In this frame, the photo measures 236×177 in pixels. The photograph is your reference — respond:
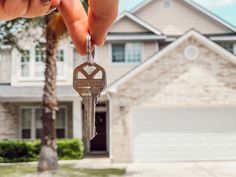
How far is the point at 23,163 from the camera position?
21.4m

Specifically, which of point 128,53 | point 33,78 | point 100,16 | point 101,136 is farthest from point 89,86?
point 101,136

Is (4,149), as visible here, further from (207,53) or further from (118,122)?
(207,53)

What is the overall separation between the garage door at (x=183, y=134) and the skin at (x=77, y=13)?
1945 centimetres

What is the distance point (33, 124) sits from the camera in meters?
25.6

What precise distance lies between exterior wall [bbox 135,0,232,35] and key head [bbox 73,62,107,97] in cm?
2554

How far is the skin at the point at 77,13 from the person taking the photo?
1192mm

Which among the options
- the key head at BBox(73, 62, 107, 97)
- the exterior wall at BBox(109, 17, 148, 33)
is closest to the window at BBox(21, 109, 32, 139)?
the exterior wall at BBox(109, 17, 148, 33)

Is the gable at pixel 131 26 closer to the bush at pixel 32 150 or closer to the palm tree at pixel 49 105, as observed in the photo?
the bush at pixel 32 150

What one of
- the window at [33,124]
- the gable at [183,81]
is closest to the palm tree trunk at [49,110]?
the gable at [183,81]

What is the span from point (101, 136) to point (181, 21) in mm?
7962

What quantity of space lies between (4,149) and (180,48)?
379 inches

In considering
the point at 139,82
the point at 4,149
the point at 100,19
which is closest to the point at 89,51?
the point at 100,19

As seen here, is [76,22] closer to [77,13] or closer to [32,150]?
[77,13]

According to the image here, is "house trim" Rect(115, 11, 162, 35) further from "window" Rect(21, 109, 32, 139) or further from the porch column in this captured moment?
"window" Rect(21, 109, 32, 139)
